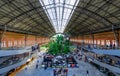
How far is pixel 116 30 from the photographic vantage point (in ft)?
123

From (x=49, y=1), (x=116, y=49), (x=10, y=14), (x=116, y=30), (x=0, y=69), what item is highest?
(x=49, y=1)

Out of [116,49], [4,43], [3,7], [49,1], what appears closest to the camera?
[116,49]

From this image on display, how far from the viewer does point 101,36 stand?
162ft

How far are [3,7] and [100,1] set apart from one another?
14044 millimetres

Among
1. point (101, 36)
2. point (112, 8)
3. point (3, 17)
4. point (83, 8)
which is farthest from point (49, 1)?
point (101, 36)

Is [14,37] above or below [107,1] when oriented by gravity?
below

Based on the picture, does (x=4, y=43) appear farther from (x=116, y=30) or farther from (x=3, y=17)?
(x=116, y=30)

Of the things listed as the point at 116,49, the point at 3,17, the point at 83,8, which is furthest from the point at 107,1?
the point at 3,17

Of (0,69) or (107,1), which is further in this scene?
(107,1)

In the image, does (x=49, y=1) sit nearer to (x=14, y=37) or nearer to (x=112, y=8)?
(x=112, y=8)

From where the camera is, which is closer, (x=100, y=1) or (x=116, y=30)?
(x=100, y=1)

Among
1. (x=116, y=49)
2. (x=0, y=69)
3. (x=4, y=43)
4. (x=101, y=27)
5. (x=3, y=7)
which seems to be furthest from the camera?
(x=101, y=27)

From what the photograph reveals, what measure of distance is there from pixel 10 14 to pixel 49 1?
757cm

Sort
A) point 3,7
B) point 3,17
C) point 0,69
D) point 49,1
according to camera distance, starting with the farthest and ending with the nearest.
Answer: point 49,1, point 3,17, point 3,7, point 0,69
